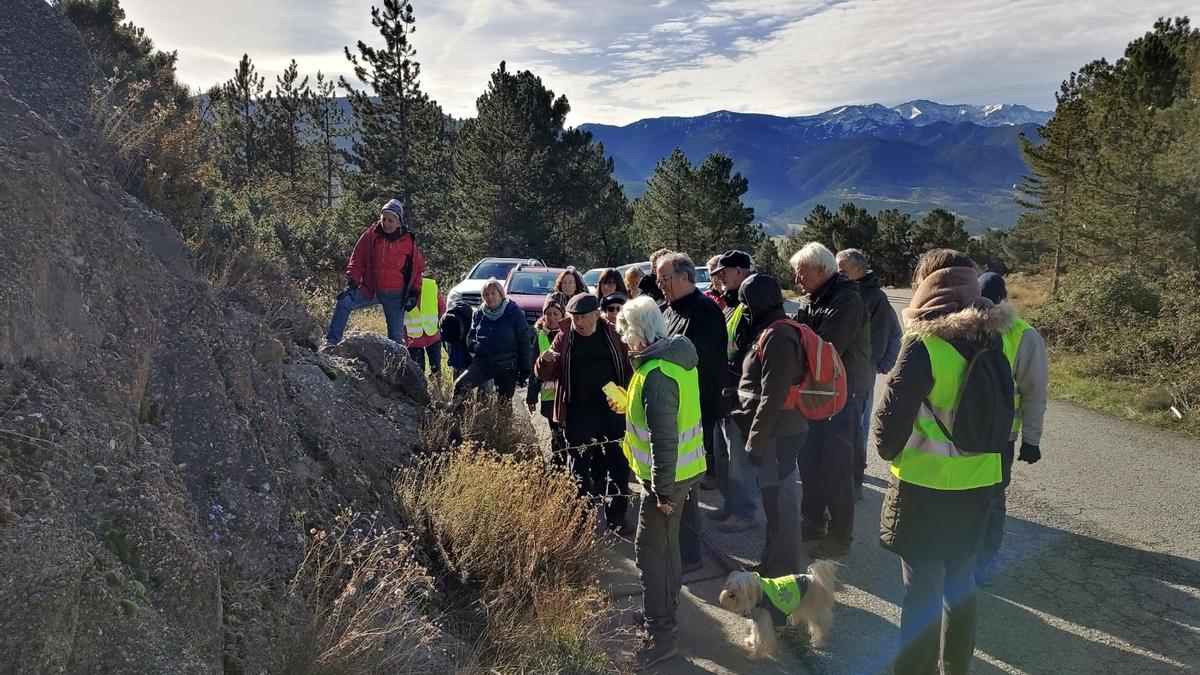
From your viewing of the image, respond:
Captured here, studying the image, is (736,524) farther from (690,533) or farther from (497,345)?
(497,345)

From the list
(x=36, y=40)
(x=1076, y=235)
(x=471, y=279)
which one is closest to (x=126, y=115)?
(x=36, y=40)

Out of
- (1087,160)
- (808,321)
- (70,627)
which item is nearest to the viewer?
(70,627)

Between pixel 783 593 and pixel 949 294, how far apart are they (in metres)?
1.65

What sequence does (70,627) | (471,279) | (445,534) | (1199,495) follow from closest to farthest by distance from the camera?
(70,627) < (445,534) < (1199,495) < (471,279)

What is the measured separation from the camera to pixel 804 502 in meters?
4.63

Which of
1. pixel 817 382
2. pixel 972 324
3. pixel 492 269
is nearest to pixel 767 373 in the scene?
pixel 817 382

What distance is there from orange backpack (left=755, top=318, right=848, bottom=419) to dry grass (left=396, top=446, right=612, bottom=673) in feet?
4.57

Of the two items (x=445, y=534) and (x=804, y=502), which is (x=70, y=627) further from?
(x=804, y=502)

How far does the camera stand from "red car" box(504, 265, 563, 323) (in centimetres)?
1252

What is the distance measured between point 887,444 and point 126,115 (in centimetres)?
576

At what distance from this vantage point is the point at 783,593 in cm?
336

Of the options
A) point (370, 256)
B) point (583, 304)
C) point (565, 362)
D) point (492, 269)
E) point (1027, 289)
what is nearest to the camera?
point (583, 304)

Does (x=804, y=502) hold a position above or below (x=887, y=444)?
below

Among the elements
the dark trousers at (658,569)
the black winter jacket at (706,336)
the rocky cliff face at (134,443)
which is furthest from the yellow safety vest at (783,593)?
the rocky cliff face at (134,443)
